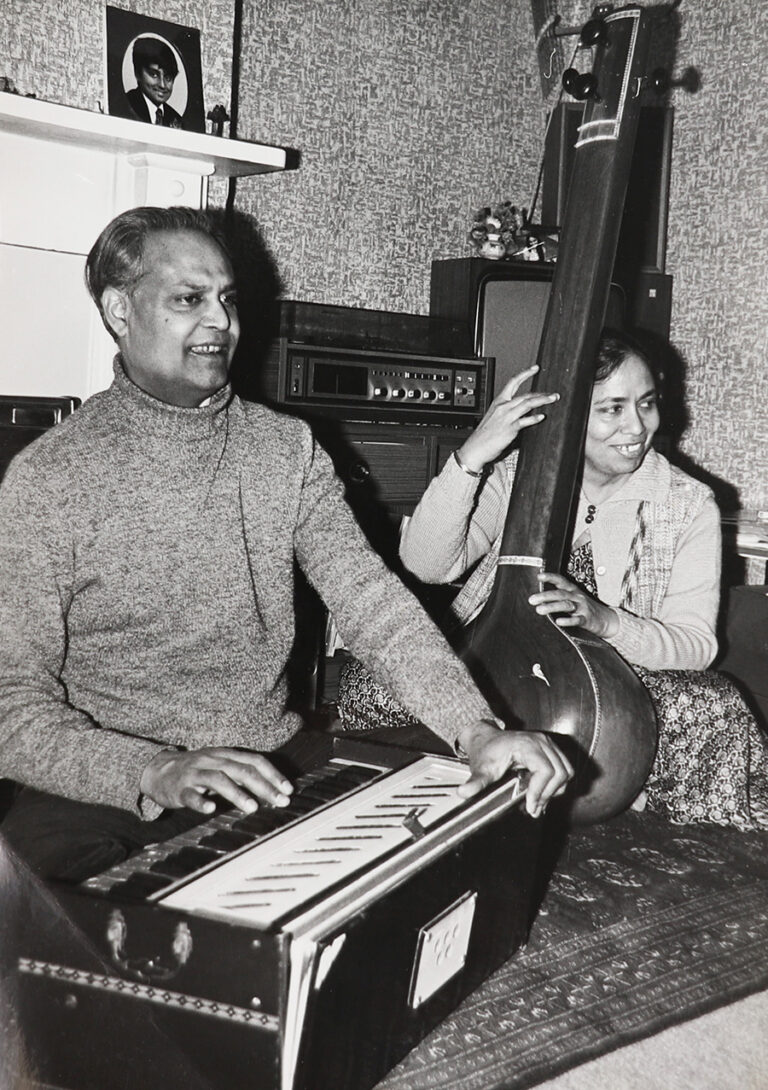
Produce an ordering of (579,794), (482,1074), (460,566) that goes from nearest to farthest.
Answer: (482,1074)
(579,794)
(460,566)

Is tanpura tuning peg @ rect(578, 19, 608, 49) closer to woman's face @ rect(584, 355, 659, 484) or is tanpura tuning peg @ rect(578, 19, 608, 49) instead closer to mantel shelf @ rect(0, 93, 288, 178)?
woman's face @ rect(584, 355, 659, 484)

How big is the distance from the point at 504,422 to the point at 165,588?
757 millimetres

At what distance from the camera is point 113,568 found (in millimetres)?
1388

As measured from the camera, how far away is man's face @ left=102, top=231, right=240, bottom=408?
1.49 meters

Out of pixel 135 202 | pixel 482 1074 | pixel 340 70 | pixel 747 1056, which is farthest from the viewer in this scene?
pixel 340 70

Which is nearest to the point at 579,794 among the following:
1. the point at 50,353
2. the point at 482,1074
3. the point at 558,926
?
the point at 558,926

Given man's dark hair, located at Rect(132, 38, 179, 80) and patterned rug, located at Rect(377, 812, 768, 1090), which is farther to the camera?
man's dark hair, located at Rect(132, 38, 179, 80)

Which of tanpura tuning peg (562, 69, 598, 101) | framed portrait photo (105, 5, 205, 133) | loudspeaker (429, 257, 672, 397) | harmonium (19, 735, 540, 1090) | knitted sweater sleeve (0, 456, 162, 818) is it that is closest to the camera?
harmonium (19, 735, 540, 1090)

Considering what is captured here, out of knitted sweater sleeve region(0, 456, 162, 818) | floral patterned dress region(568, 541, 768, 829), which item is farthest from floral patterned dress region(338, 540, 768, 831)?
knitted sweater sleeve region(0, 456, 162, 818)

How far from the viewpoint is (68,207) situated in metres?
2.25

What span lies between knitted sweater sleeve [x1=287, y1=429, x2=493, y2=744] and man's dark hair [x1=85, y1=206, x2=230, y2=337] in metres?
0.34

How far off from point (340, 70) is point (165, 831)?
7.60 feet

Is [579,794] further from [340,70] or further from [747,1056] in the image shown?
[340,70]

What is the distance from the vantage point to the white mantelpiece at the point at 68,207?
2.17 metres
